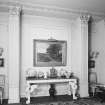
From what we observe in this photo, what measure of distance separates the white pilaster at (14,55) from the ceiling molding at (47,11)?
213 mm

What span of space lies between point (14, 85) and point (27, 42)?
180 cm

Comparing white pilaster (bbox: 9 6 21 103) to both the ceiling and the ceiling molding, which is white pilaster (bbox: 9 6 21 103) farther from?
the ceiling

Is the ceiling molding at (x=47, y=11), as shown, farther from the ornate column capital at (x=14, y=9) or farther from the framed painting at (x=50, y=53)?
the framed painting at (x=50, y=53)

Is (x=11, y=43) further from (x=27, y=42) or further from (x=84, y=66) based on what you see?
(x=84, y=66)

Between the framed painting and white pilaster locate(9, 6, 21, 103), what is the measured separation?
3.03 ft

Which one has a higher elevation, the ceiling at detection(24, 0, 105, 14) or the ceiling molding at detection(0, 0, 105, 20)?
the ceiling at detection(24, 0, 105, 14)

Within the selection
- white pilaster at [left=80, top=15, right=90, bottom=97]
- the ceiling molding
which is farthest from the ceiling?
white pilaster at [left=80, top=15, right=90, bottom=97]

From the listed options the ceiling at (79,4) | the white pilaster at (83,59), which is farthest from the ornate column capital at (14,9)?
the white pilaster at (83,59)

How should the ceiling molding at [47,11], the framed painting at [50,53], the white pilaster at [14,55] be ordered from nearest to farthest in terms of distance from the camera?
the ceiling molding at [47,11]
the white pilaster at [14,55]
the framed painting at [50,53]

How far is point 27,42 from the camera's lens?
4.88 m

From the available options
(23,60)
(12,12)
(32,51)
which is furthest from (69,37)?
(12,12)

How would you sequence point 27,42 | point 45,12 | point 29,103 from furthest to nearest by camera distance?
point 27,42, point 45,12, point 29,103

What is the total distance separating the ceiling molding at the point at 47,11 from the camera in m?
4.00

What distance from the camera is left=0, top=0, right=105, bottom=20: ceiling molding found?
A: 400 cm
